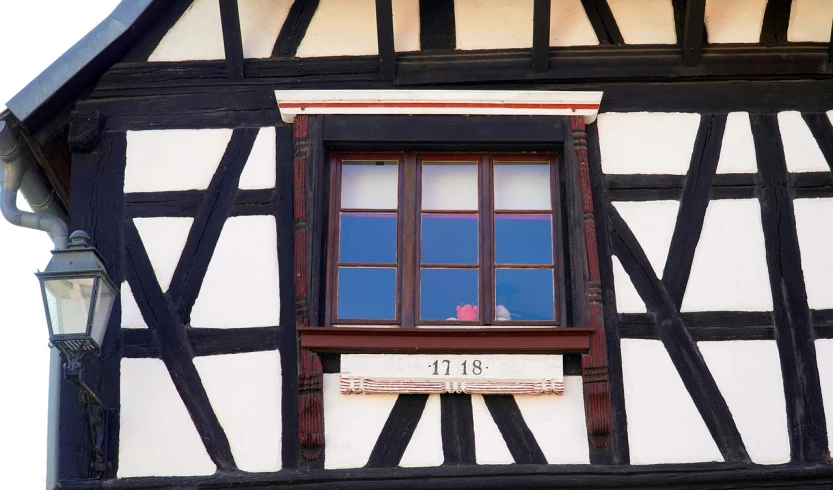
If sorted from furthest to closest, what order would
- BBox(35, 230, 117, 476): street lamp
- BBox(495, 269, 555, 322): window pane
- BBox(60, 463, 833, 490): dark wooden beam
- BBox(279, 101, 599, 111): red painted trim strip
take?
BBox(279, 101, 599, 111): red painted trim strip → BBox(495, 269, 555, 322): window pane → BBox(60, 463, 833, 490): dark wooden beam → BBox(35, 230, 117, 476): street lamp

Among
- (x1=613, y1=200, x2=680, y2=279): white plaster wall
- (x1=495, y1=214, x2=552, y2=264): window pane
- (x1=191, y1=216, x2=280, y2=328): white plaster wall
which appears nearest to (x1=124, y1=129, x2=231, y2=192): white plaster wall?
(x1=191, y1=216, x2=280, y2=328): white plaster wall

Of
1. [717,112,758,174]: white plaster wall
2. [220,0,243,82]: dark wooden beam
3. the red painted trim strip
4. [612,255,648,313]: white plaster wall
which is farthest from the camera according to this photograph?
[220,0,243,82]: dark wooden beam

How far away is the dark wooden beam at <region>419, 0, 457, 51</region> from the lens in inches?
312

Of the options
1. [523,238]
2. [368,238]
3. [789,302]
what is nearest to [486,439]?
[523,238]

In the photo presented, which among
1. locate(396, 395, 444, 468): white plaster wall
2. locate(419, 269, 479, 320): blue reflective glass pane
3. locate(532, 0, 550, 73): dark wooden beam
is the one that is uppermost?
locate(532, 0, 550, 73): dark wooden beam

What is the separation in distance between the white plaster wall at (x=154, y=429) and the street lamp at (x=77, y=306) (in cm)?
17

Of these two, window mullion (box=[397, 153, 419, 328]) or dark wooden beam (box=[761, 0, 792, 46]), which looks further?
dark wooden beam (box=[761, 0, 792, 46])

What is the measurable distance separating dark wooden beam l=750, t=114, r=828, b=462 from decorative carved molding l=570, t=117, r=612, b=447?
0.94m

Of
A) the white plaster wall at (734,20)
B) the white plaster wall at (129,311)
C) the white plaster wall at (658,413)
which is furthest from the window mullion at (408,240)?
the white plaster wall at (734,20)

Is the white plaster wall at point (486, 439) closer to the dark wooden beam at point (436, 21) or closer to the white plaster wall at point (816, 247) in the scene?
the white plaster wall at point (816, 247)

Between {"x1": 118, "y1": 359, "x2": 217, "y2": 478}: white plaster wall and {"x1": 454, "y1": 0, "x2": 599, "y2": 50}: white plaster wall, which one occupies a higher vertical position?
{"x1": 454, "y1": 0, "x2": 599, "y2": 50}: white plaster wall

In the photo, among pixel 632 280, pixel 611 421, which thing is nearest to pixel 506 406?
pixel 611 421

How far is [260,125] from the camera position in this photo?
7.73m

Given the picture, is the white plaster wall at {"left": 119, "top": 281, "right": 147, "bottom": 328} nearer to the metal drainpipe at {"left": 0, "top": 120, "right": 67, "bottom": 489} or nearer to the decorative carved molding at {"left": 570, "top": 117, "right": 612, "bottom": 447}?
the metal drainpipe at {"left": 0, "top": 120, "right": 67, "bottom": 489}
